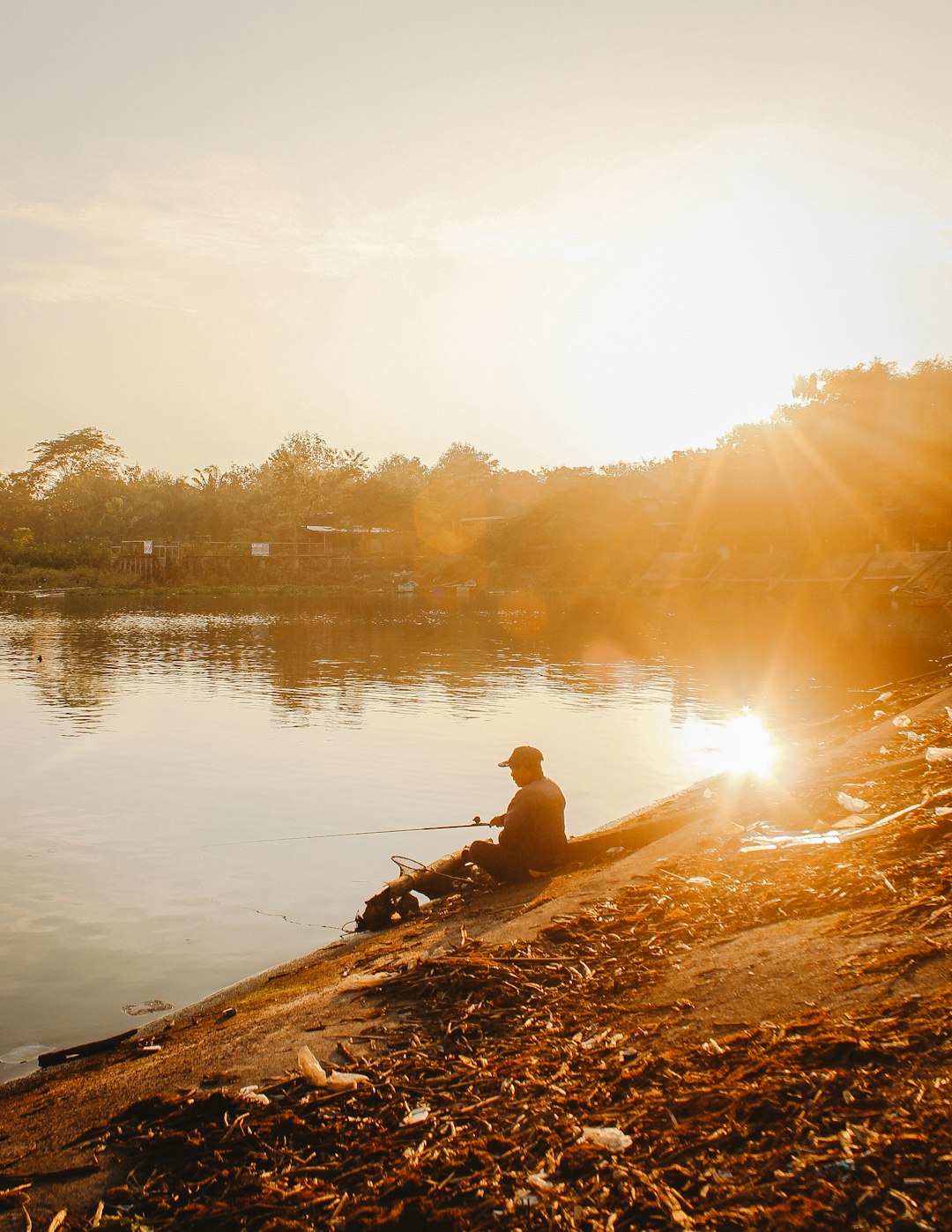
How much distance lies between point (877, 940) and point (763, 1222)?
2900mm

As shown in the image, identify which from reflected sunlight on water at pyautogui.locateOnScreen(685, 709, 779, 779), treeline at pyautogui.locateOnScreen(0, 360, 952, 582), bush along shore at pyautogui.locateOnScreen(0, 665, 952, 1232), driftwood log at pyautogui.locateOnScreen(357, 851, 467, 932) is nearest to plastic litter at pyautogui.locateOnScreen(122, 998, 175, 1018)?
bush along shore at pyautogui.locateOnScreen(0, 665, 952, 1232)

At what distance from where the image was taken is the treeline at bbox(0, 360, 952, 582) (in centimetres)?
6506

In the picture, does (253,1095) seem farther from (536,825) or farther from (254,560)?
(254,560)

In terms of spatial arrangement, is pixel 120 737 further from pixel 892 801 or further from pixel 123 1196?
pixel 123 1196

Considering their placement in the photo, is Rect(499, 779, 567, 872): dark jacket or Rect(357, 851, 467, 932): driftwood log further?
Rect(357, 851, 467, 932): driftwood log

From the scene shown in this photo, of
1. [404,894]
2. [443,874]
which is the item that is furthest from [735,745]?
[404,894]

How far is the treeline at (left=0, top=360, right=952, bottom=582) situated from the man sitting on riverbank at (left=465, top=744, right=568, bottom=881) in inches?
2359

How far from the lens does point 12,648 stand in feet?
128

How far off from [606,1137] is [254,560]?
9093 cm

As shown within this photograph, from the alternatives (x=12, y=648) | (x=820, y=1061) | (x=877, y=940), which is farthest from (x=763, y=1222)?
(x=12, y=648)

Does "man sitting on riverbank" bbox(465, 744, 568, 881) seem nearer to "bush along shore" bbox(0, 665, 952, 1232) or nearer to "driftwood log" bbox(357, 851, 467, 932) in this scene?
"driftwood log" bbox(357, 851, 467, 932)

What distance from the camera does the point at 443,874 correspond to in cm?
1081

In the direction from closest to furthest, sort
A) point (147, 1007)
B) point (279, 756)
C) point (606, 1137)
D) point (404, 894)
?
point (606, 1137) → point (147, 1007) → point (404, 894) → point (279, 756)

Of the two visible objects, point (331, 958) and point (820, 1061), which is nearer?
point (820, 1061)
